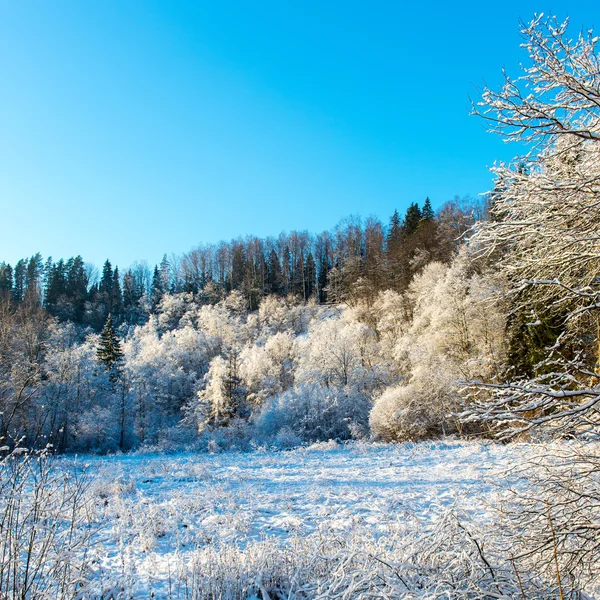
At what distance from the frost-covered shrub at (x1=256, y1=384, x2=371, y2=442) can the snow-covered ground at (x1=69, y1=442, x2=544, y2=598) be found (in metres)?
9.87

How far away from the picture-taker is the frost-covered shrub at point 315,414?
82.7ft

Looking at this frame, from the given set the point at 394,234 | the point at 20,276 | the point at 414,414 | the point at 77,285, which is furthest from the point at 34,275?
the point at 414,414

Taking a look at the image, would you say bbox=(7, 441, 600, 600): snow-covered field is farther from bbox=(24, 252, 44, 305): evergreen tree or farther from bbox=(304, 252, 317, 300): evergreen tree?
bbox=(24, 252, 44, 305): evergreen tree

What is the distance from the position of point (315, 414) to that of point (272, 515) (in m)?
18.4

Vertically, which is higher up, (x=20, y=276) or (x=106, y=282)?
(x=20, y=276)

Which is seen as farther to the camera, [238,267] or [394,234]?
[238,267]

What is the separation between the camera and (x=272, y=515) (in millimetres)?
7855

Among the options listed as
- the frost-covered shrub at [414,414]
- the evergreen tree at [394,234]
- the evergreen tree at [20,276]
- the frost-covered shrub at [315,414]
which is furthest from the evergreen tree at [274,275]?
the evergreen tree at [20,276]

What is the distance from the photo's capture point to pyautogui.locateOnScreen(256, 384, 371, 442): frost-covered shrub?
25.2m

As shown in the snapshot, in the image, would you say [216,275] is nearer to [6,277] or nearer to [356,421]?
[6,277]

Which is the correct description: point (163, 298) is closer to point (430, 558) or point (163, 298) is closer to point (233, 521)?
point (233, 521)

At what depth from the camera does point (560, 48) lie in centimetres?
323

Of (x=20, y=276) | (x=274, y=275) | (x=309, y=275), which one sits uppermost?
(x=20, y=276)

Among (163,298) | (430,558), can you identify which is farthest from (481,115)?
(163,298)
